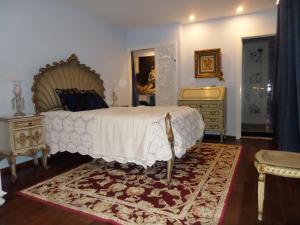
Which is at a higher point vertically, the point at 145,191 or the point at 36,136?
the point at 36,136

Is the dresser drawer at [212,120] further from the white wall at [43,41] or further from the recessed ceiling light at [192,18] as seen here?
the white wall at [43,41]

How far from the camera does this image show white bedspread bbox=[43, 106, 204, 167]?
2.67 m

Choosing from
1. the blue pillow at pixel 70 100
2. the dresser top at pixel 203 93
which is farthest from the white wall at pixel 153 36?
the blue pillow at pixel 70 100

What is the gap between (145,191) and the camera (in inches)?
98.0

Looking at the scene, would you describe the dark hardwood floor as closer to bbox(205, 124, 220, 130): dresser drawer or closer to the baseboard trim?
the baseboard trim

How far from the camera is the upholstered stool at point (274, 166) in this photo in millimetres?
1690

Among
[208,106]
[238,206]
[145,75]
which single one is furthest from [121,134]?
[145,75]

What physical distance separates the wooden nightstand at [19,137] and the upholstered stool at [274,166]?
2.73 meters

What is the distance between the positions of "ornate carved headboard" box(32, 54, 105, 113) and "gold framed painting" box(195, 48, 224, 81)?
2.43 metres

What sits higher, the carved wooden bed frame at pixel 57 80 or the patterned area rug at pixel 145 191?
the carved wooden bed frame at pixel 57 80

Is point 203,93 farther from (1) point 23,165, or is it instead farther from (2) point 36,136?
(1) point 23,165

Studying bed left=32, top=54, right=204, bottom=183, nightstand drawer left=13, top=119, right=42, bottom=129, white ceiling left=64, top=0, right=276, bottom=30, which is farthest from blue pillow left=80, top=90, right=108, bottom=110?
white ceiling left=64, top=0, right=276, bottom=30

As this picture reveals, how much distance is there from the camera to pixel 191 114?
3480 mm

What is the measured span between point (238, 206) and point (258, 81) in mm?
5726
